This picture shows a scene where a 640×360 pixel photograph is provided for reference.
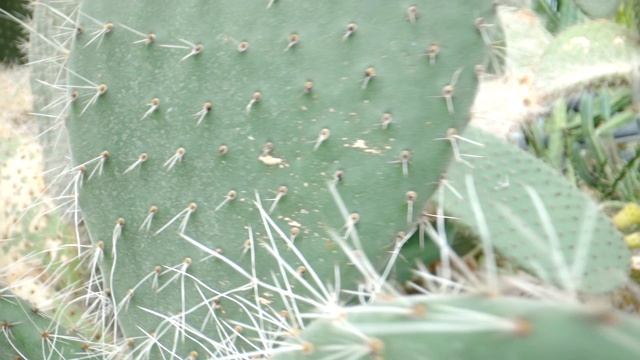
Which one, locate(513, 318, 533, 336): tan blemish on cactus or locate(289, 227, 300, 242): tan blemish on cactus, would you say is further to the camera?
locate(289, 227, 300, 242): tan blemish on cactus

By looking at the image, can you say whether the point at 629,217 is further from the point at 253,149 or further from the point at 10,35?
the point at 10,35

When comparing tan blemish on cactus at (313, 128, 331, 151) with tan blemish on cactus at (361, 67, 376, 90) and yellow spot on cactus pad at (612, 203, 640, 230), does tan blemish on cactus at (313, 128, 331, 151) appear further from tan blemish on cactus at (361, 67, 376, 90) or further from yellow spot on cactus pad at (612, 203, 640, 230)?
yellow spot on cactus pad at (612, 203, 640, 230)

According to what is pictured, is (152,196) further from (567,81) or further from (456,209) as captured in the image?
(567,81)

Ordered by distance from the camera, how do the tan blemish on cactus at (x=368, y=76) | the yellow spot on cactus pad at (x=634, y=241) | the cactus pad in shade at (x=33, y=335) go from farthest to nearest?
the yellow spot on cactus pad at (x=634, y=241) < the cactus pad in shade at (x=33, y=335) < the tan blemish on cactus at (x=368, y=76)

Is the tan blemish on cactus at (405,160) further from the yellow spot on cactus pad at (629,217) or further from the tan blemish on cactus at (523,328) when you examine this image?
the yellow spot on cactus pad at (629,217)

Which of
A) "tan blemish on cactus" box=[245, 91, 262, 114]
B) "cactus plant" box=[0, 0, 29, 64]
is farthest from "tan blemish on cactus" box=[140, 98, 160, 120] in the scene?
"cactus plant" box=[0, 0, 29, 64]

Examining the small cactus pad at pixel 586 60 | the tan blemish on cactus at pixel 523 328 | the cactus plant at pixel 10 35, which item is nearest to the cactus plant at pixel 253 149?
the tan blemish on cactus at pixel 523 328

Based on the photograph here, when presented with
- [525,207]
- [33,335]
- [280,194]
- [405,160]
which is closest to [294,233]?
[280,194]
